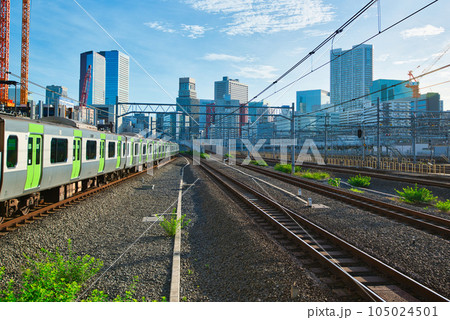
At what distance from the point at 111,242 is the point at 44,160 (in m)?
3.64

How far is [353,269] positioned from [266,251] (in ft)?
5.51

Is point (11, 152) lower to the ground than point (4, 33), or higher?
lower

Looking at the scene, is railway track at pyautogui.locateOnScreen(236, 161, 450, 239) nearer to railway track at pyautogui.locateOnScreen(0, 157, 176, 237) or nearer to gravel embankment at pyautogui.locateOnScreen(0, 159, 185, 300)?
gravel embankment at pyautogui.locateOnScreen(0, 159, 185, 300)

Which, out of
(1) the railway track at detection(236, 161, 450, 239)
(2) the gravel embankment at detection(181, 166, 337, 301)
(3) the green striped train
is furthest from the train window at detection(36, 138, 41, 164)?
(1) the railway track at detection(236, 161, 450, 239)

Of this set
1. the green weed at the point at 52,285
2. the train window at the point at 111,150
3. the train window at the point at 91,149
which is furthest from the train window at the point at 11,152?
the train window at the point at 111,150

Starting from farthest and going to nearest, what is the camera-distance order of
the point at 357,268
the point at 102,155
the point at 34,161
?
the point at 102,155
the point at 34,161
the point at 357,268

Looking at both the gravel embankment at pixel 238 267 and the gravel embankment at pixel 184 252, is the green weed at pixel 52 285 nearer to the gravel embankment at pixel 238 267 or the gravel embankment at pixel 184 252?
the gravel embankment at pixel 184 252

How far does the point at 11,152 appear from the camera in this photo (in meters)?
7.77

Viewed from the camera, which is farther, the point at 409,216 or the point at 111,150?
the point at 111,150

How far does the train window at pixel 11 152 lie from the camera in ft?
25.0

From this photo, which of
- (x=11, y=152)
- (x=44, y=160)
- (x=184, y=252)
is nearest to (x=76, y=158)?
(x=44, y=160)

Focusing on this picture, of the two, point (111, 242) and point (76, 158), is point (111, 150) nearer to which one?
point (76, 158)

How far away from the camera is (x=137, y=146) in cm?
2362

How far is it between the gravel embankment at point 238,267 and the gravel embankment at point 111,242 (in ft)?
1.84
